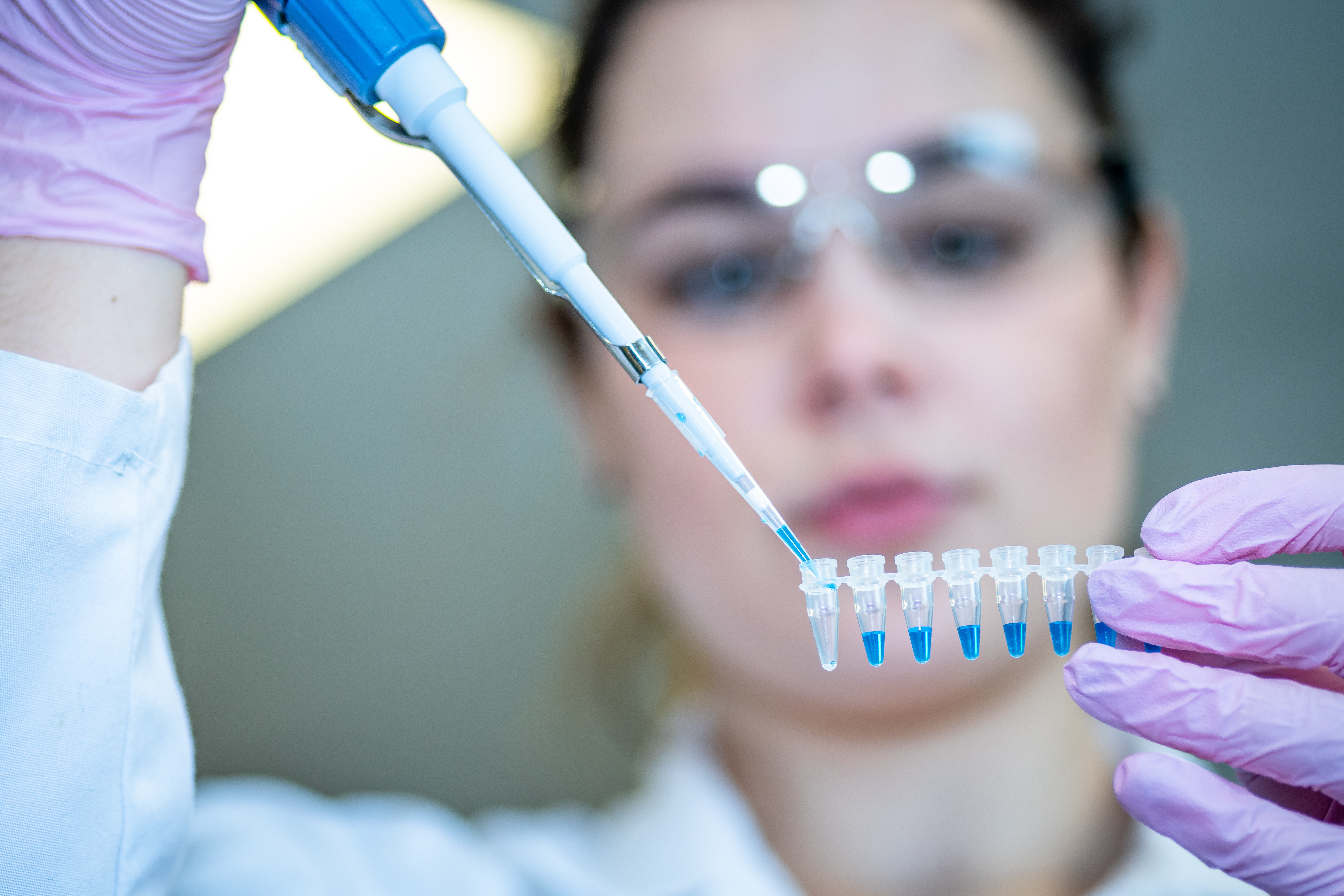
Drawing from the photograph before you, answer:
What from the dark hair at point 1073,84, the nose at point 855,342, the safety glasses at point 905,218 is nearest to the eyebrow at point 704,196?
the safety glasses at point 905,218

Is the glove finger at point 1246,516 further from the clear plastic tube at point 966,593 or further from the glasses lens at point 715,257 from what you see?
the glasses lens at point 715,257

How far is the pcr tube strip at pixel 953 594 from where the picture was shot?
2.47 feet

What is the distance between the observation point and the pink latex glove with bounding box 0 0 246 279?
0.76 metres

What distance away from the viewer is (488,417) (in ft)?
7.04

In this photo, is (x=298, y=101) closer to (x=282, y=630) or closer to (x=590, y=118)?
(x=590, y=118)

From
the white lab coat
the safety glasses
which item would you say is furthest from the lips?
the white lab coat

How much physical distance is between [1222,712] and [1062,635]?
13cm

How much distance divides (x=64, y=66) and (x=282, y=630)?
1539mm

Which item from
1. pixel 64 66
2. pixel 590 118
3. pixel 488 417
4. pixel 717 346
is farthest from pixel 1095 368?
pixel 488 417

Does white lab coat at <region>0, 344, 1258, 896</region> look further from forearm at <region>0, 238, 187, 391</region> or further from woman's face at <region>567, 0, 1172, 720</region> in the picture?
woman's face at <region>567, 0, 1172, 720</region>

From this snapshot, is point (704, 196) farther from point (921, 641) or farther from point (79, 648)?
point (79, 648)

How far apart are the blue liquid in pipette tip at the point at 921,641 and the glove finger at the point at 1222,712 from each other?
0.11m

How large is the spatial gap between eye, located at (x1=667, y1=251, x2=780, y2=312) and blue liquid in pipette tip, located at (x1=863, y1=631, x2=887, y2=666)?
582mm

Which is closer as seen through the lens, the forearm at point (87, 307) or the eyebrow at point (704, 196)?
the forearm at point (87, 307)
